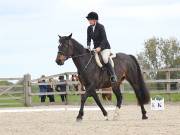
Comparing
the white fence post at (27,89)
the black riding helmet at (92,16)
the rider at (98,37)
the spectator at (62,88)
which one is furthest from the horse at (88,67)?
the spectator at (62,88)

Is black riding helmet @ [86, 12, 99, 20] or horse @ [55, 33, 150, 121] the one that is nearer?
horse @ [55, 33, 150, 121]

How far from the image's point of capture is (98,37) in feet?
50.6

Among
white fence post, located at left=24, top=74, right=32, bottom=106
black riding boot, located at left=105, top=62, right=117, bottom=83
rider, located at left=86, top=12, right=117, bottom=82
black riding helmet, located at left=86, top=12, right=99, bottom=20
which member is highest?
black riding helmet, located at left=86, top=12, right=99, bottom=20

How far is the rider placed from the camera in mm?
15312

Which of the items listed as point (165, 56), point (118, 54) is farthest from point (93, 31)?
point (165, 56)

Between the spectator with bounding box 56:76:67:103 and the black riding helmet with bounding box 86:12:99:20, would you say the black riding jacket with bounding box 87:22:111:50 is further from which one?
the spectator with bounding box 56:76:67:103

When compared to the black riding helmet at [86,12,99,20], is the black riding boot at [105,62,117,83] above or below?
below

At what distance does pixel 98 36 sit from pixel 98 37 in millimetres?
34

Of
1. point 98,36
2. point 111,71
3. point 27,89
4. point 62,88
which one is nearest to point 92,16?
point 98,36

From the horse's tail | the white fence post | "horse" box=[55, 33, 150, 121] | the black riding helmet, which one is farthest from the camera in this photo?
the white fence post

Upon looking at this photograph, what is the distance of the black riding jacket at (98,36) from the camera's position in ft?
50.2

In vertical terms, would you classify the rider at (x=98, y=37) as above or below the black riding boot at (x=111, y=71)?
above

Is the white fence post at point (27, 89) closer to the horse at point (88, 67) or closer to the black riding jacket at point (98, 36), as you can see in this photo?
the horse at point (88, 67)

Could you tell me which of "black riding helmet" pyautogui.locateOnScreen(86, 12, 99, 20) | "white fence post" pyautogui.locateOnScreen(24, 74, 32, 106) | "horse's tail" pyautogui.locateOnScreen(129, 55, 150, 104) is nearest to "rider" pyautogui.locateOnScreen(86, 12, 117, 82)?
"black riding helmet" pyautogui.locateOnScreen(86, 12, 99, 20)
